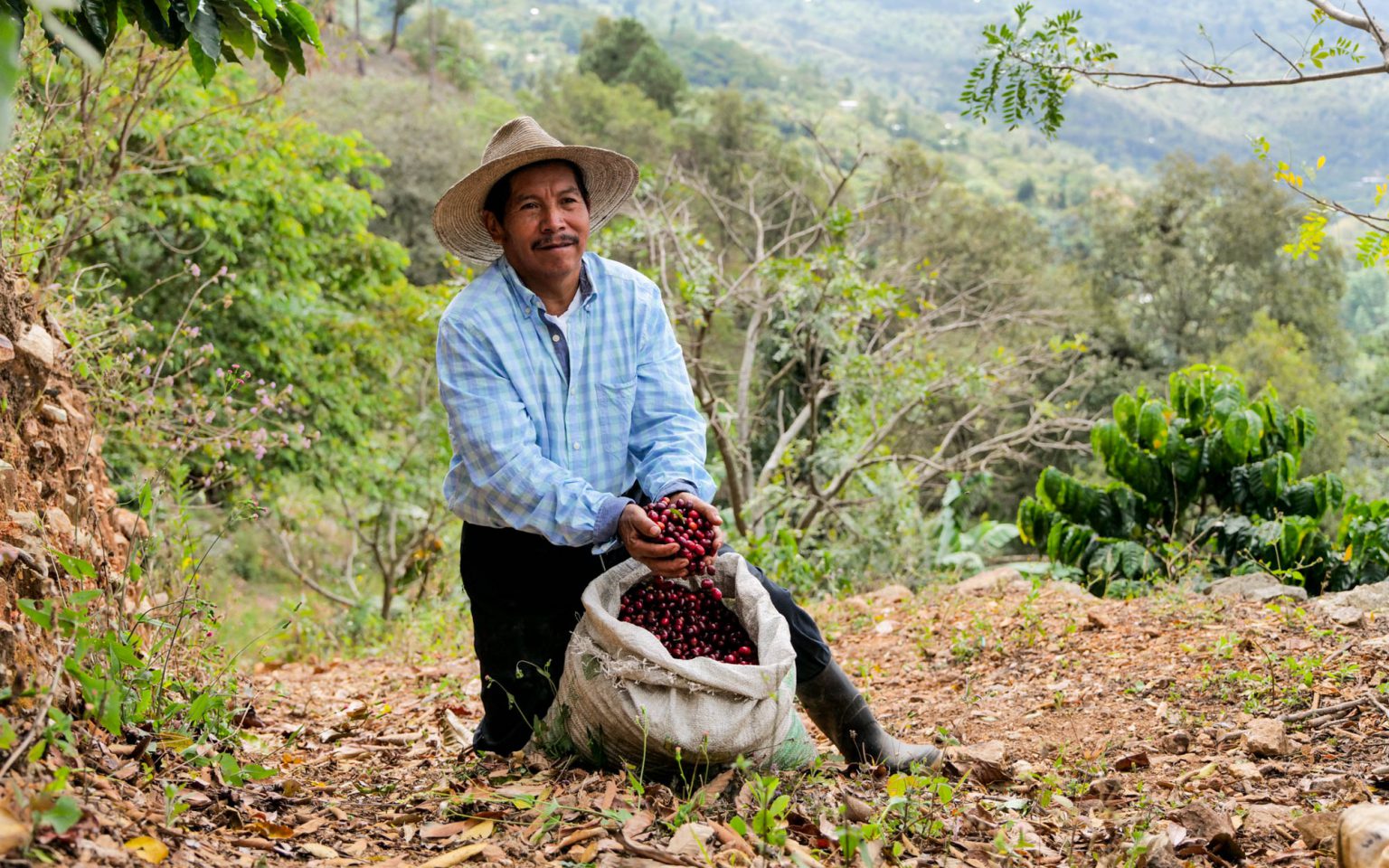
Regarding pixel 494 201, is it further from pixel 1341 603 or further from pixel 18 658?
pixel 1341 603

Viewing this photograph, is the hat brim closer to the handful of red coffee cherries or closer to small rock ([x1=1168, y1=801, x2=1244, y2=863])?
the handful of red coffee cherries

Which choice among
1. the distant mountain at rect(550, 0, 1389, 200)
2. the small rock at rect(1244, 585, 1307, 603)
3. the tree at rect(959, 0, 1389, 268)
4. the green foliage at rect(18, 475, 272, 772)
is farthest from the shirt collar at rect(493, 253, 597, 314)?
the distant mountain at rect(550, 0, 1389, 200)

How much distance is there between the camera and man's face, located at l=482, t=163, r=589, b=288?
317 centimetres

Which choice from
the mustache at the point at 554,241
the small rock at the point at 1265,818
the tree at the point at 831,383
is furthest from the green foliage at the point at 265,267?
the small rock at the point at 1265,818

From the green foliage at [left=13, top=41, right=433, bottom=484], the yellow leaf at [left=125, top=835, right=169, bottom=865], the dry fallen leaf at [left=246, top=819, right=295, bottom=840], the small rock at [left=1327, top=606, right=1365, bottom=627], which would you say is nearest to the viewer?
the yellow leaf at [left=125, top=835, right=169, bottom=865]

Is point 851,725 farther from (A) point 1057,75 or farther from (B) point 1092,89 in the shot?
(B) point 1092,89

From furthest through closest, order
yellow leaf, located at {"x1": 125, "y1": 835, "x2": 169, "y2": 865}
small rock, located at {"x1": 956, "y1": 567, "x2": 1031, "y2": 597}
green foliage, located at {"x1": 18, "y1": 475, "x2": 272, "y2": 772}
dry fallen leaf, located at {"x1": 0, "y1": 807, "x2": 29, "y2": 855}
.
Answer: small rock, located at {"x1": 956, "y1": 567, "x2": 1031, "y2": 597}, green foliage, located at {"x1": 18, "y1": 475, "x2": 272, "y2": 772}, yellow leaf, located at {"x1": 125, "y1": 835, "x2": 169, "y2": 865}, dry fallen leaf, located at {"x1": 0, "y1": 807, "x2": 29, "y2": 855}

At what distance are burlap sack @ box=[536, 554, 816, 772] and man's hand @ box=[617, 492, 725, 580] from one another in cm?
16

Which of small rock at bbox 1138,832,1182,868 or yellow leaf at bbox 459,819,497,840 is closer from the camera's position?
small rock at bbox 1138,832,1182,868

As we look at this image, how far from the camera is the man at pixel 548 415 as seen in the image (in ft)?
10.1

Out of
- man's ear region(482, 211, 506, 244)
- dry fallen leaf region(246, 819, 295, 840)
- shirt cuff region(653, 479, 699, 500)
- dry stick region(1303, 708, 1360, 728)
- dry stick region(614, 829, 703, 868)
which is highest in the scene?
man's ear region(482, 211, 506, 244)

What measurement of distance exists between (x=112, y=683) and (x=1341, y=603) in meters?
4.70

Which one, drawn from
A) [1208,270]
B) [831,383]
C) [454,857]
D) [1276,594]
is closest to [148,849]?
[454,857]

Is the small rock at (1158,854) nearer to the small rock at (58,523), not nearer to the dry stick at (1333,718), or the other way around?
the dry stick at (1333,718)
